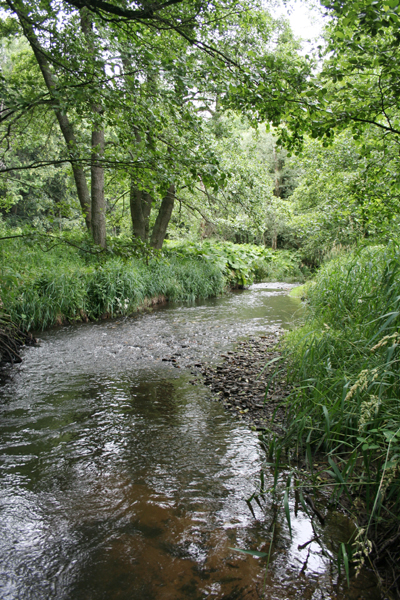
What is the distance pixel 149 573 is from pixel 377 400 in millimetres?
1580

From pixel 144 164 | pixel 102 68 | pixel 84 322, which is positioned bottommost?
pixel 84 322

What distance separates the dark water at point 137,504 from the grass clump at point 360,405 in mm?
269

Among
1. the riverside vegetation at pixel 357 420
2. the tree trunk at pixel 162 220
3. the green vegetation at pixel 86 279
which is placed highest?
the tree trunk at pixel 162 220

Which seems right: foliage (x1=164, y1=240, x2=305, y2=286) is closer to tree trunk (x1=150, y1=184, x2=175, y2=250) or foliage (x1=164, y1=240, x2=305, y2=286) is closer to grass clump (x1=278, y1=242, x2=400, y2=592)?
tree trunk (x1=150, y1=184, x2=175, y2=250)

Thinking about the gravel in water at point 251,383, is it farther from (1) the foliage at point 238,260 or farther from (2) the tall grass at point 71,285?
(1) the foliage at point 238,260

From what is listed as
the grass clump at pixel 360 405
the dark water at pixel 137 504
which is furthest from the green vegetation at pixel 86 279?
the grass clump at pixel 360 405

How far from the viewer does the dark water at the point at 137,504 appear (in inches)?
74.0

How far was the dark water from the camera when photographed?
6.16ft

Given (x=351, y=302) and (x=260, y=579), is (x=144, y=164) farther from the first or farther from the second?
(x=260, y=579)

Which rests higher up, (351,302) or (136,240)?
(136,240)

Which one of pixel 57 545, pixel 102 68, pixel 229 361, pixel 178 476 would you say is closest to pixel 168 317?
pixel 229 361

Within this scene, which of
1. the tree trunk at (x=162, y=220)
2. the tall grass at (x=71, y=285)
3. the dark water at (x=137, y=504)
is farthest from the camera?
the tree trunk at (x=162, y=220)

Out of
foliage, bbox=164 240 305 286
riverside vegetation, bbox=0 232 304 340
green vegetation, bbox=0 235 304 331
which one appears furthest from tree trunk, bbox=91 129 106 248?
foliage, bbox=164 240 305 286

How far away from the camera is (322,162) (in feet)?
40.2
